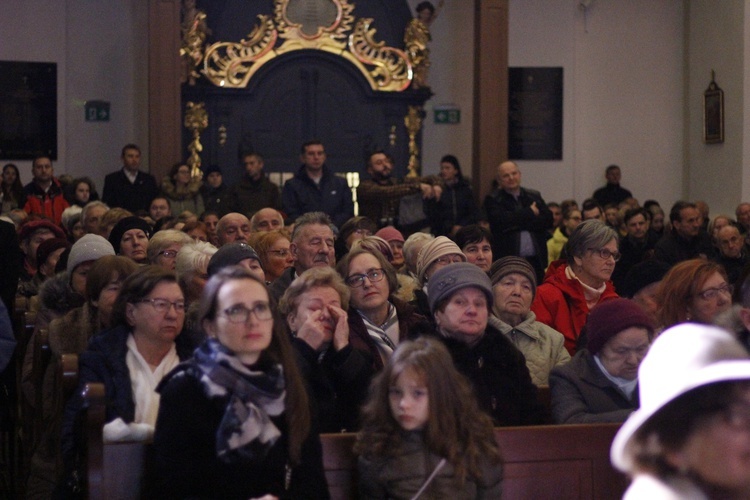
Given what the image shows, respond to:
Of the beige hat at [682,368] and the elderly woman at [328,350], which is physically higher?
the beige hat at [682,368]

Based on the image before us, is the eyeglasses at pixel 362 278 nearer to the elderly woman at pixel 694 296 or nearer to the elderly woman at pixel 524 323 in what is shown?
the elderly woman at pixel 524 323

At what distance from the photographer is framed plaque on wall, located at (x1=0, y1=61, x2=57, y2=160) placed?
47.3 ft

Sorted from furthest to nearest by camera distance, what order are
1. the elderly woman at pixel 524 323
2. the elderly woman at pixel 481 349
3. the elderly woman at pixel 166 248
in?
the elderly woman at pixel 166 248
the elderly woman at pixel 524 323
the elderly woman at pixel 481 349

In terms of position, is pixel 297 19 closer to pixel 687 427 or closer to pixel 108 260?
pixel 108 260

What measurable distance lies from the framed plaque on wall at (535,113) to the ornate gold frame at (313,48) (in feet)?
4.88

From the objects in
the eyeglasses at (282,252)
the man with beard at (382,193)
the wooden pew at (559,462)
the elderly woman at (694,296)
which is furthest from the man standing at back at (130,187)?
the wooden pew at (559,462)

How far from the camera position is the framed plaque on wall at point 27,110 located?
47.3 ft

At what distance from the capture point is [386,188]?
38.6ft

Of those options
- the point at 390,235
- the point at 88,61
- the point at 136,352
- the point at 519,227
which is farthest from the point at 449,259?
the point at 88,61

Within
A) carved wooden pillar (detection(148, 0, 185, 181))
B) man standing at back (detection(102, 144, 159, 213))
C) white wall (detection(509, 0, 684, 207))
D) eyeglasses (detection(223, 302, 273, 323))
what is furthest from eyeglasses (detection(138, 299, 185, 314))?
white wall (detection(509, 0, 684, 207))

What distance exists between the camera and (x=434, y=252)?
635cm

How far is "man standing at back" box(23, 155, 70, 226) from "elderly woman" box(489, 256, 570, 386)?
24.2 feet

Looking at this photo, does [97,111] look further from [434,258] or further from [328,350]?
[328,350]

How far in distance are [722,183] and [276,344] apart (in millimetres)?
12057
